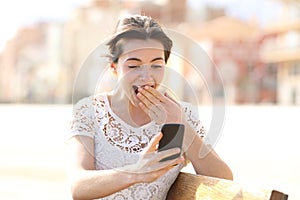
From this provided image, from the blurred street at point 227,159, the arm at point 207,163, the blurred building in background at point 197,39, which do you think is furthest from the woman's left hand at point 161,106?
the blurred building in background at point 197,39

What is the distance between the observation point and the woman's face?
7.04 ft

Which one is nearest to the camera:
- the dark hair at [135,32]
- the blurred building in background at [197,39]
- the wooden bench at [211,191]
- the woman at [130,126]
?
the wooden bench at [211,191]

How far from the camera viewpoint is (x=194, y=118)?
8.22 ft

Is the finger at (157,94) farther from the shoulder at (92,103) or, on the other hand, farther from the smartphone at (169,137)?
the shoulder at (92,103)

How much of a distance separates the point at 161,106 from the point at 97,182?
0.96 feet

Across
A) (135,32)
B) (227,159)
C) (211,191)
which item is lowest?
(227,159)

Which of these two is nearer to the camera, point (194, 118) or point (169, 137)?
point (169, 137)

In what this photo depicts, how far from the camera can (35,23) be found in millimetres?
80750

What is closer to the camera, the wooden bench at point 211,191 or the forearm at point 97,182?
the wooden bench at point 211,191

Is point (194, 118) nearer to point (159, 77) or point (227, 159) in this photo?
point (159, 77)

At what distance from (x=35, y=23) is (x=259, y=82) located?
26.0m

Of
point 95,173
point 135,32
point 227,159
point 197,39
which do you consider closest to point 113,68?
point 135,32

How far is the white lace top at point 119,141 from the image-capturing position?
94.9 inches

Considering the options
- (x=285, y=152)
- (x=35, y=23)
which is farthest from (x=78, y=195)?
(x=35, y=23)
